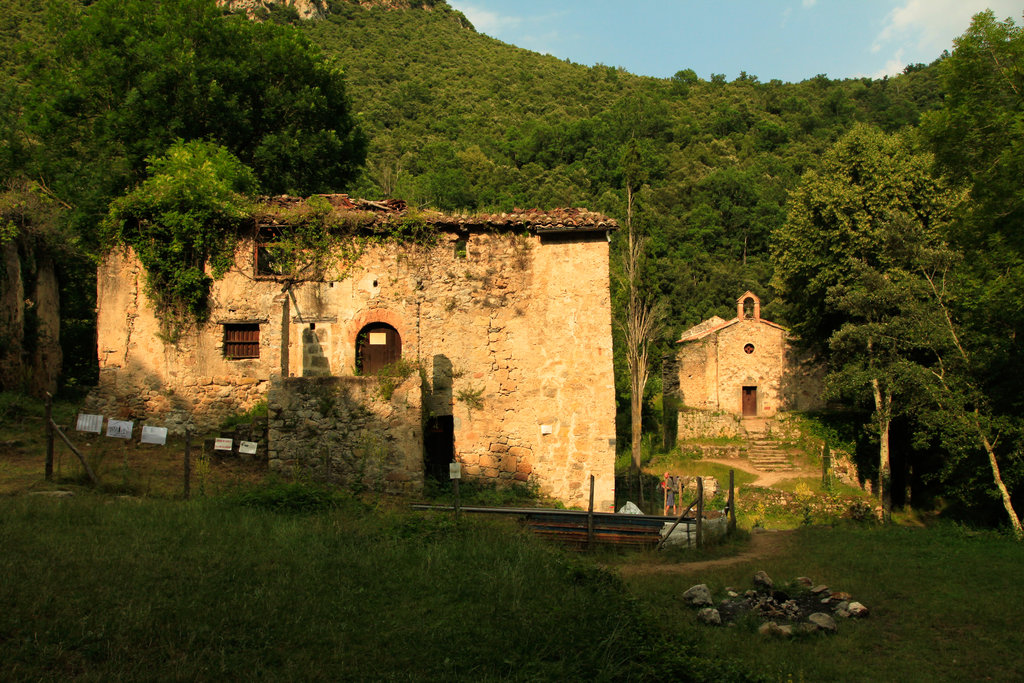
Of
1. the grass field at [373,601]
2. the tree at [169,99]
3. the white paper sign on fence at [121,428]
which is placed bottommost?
the grass field at [373,601]

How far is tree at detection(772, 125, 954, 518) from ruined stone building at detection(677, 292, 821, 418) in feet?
21.3

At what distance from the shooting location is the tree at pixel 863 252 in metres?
21.8

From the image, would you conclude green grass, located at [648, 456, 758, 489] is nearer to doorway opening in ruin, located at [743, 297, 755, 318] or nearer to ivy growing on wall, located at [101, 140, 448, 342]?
doorway opening in ruin, located at [743, 297, 755, 318]

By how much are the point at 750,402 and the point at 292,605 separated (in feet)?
110

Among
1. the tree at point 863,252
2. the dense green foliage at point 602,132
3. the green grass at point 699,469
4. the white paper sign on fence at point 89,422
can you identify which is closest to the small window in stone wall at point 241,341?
the white paper sign on fence at point 89,422

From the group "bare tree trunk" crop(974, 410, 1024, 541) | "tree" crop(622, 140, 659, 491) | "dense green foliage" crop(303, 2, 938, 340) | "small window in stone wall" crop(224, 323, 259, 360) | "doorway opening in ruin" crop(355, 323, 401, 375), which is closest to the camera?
"doorway opening in ruin" crop(355, 323, 401, 375)

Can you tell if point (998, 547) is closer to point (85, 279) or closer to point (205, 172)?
point (205, 172)

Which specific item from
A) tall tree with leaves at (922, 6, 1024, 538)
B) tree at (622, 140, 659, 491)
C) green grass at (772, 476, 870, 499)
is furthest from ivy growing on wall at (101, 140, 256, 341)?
green grass at (772, 476, 870, 499)

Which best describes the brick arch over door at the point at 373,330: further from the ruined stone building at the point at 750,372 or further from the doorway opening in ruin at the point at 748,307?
the doorway opening in ruin at the point at 748,307

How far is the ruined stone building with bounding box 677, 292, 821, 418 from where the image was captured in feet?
119

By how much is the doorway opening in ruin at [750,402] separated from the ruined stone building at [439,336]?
77.0ft

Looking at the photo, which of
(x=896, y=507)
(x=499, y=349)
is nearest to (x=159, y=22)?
(x=499, y=349)

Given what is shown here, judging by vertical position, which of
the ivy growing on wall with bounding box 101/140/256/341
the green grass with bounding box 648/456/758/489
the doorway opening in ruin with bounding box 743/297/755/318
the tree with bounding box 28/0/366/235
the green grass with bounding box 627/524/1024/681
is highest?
the tree with bounding box 28/0/366/235

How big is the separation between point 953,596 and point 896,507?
1548 cm
